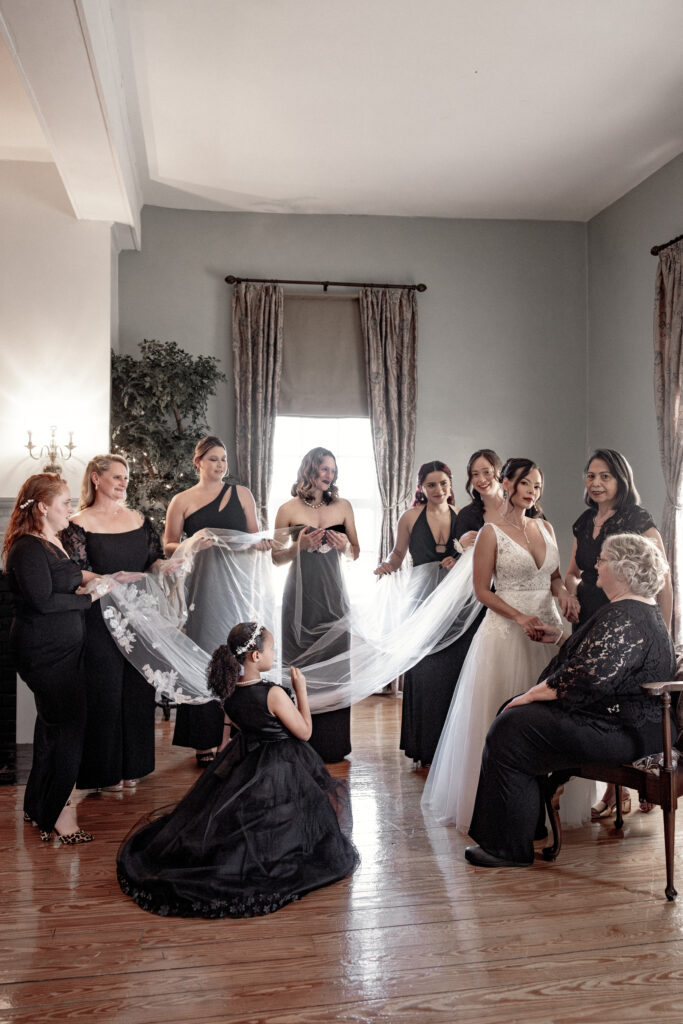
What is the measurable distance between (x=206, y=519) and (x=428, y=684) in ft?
4.90

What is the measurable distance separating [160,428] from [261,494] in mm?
1135

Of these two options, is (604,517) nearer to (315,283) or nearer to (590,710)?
(590,710)

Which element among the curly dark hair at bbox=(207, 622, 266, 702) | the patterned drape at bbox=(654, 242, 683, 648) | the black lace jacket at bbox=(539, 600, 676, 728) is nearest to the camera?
the black lace jacket at bbox=(539, 600, 676, 728)

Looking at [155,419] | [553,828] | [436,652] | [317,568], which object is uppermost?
[155,419]

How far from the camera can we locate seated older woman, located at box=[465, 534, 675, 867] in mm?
3082

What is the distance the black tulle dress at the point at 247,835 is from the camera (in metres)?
2.92

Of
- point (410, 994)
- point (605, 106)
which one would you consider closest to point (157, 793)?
point (410, 994)

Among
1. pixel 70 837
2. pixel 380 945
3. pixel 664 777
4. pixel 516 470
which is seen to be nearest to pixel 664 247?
pixel 516 470

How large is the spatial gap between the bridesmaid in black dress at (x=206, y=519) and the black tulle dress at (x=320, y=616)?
452mm

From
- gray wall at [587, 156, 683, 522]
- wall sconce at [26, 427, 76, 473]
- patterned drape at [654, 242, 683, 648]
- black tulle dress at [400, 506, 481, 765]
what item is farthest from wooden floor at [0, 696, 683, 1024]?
gray wall at [587, 156, 683, 522]

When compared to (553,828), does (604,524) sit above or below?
above

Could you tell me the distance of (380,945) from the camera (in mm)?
2674

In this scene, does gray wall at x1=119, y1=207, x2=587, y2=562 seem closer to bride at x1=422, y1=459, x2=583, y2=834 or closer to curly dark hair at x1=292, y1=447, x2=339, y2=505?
curly dark hair at x1=292, y1=447, x2=339, y2=505

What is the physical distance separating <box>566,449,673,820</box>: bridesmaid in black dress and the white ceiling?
7.96 feet
